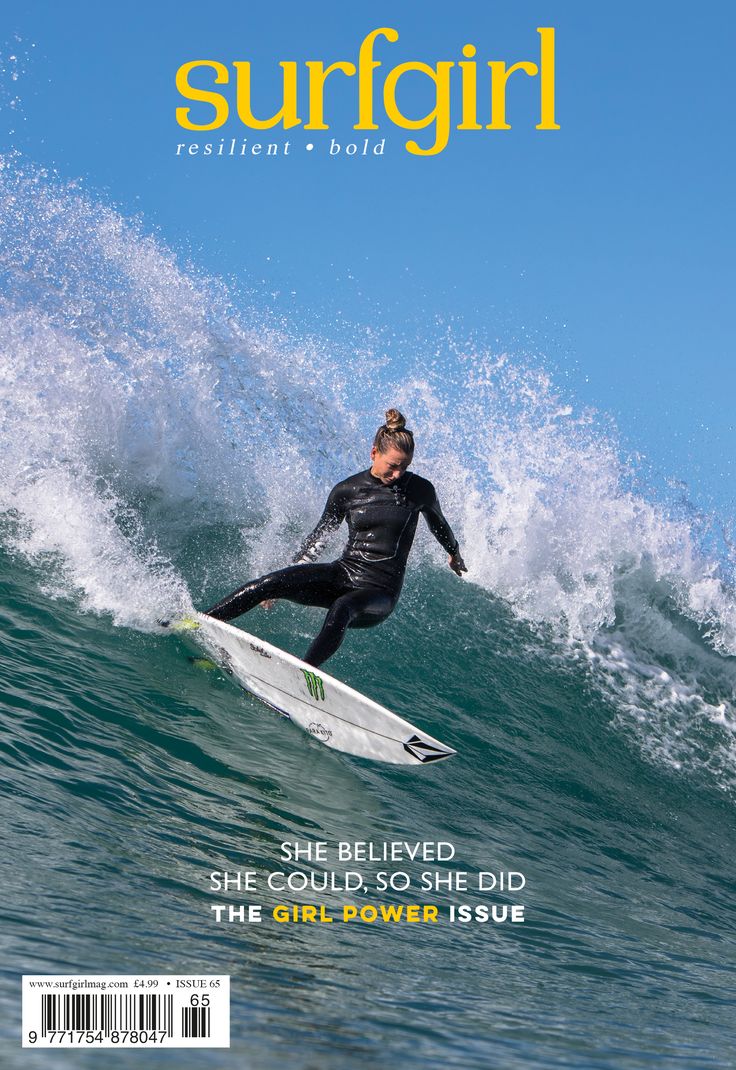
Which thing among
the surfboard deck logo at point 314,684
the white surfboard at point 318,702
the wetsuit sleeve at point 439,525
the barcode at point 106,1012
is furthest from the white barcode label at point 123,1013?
the wetsuit sleeve at point 439,525

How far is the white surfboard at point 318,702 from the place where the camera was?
5723 millimetres

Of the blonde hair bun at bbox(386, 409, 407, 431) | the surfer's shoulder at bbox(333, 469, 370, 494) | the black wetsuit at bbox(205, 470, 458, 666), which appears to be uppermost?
the blonde hair bun at bbox(386, 409, 407, 431)

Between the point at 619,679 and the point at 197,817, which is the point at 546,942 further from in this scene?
the point at 619,679

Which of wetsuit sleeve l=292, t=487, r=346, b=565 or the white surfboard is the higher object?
wetsuit sleeve l=292, t=487, r=346, b=565

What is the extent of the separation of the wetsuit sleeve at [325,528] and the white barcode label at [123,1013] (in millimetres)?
4173

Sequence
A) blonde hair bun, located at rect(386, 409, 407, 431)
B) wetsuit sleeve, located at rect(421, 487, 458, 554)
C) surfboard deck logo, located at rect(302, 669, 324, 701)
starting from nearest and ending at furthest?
surfboard deck logo, located at rect(302, 669, 324, 701) < blonde hair bun, located at rect(386, 409, 407, 431) < wetsuit sleeve, located at rect(421, 487, 458, 554)

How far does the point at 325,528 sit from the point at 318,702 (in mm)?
1227

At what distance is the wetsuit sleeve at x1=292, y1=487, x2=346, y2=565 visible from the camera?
6.49 m

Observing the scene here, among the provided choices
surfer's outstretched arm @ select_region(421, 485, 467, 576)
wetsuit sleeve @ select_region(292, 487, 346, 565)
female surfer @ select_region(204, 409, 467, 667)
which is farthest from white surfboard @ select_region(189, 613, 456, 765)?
surfer's outstretched arm @ select_region(421, 485, 467, 576)

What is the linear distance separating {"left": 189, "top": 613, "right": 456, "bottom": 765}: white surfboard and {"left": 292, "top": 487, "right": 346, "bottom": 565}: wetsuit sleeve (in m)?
0.74

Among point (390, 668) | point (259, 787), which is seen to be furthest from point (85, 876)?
point (390, 668)

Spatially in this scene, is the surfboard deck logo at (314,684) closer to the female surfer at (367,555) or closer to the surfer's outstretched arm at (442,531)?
the female surfer at (367,555)

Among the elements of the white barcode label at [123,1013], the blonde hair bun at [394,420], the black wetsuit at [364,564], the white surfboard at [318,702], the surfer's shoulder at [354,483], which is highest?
the blonde hair bun at [394,420]

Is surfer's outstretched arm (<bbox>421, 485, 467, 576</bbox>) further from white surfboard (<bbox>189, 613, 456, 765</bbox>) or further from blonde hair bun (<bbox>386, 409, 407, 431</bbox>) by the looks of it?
white surfboard (<bbox>189, 613, 456, 765</bbox>)
